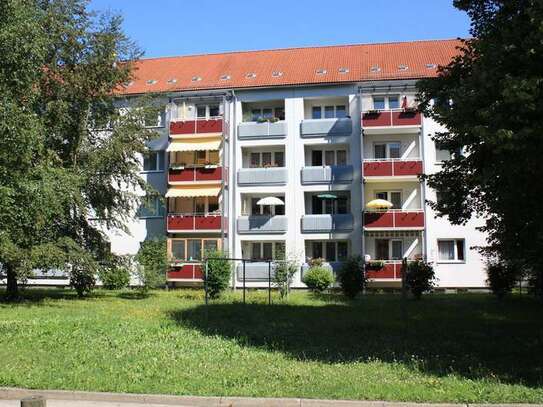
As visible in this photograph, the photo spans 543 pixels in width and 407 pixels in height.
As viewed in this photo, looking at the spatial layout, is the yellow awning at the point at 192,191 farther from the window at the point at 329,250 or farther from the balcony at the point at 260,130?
the window at the point at 329,250

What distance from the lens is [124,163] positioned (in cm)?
2914

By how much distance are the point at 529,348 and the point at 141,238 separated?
30725mm

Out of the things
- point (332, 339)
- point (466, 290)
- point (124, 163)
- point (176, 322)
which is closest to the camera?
point (332, 339)

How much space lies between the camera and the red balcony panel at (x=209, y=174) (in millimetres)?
37938

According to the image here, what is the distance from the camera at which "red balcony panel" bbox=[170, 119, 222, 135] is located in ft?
125

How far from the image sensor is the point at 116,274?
32188 millimetres

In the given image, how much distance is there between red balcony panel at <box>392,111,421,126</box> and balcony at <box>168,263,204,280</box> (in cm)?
1452

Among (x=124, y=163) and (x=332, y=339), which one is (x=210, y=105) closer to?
(x=124, y=163)

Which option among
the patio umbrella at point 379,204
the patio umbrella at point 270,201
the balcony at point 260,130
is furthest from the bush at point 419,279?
the balcony at point 260,130

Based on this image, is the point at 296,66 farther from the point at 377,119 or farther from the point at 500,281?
the point at 500,281

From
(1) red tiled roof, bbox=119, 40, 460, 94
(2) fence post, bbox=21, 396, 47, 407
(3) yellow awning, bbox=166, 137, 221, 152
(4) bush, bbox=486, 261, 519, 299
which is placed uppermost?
(1) red tiled roof, bbox=119, 40, 460, 94

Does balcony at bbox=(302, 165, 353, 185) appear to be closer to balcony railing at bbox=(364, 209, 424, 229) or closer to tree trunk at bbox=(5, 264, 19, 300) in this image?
balcony railing at bbox=(364, 209, 424, 229)

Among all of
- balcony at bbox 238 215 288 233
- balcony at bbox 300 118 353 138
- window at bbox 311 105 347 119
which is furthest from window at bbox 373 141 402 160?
balcony at bbox 238 215 288 233

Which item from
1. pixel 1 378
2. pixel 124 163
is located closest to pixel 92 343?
pixel 1 378
